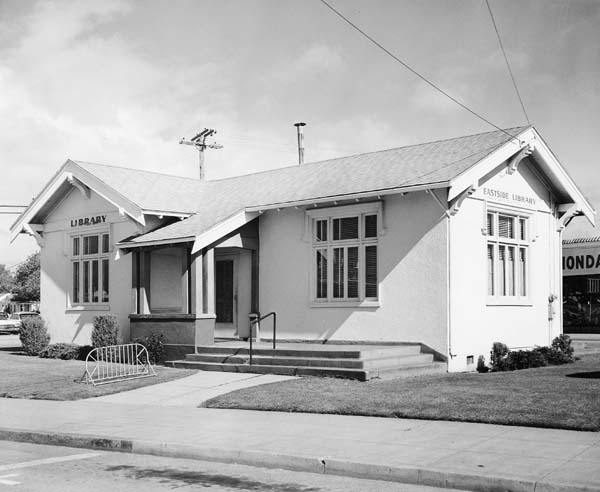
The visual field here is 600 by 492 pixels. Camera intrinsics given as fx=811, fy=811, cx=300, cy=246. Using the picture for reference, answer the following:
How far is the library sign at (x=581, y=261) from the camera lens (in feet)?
137

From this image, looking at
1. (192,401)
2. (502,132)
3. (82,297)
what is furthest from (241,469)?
(82,297)

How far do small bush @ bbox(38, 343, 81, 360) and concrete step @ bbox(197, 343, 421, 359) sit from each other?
530cm

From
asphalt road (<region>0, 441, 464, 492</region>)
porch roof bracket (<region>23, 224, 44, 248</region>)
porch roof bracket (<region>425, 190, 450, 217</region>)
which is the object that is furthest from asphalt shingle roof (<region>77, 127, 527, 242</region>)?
asphalt road (<region>0, 441, 464, 492</region>)

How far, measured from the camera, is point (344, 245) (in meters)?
20.3

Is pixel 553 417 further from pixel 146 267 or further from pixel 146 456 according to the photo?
pixel 146 267

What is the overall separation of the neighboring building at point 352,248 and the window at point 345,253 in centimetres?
4

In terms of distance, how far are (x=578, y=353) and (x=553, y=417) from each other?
41.5 ft

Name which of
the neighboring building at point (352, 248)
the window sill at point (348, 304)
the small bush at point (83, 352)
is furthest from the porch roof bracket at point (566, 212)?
the small bush at point (83, 352)

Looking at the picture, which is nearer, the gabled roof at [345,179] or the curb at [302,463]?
the curb at [302,463]

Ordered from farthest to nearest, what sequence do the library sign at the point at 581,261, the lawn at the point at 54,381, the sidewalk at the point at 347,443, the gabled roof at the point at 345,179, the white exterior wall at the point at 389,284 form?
the library sign at the point at 581,261, the gabled roof at the point at 345,179, the white exterior wall at the point at 389,284, the lawn at the point at 54,381, the sidewalk at the point at 347,443

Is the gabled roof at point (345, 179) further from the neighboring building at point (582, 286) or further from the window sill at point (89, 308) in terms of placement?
the neighboring building at point (582, 286)

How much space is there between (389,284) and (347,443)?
9342 millimetres

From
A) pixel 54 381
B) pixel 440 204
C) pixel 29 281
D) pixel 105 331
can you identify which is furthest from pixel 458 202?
pixel 29 281

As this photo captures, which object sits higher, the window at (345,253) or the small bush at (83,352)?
the window at (345,253)
